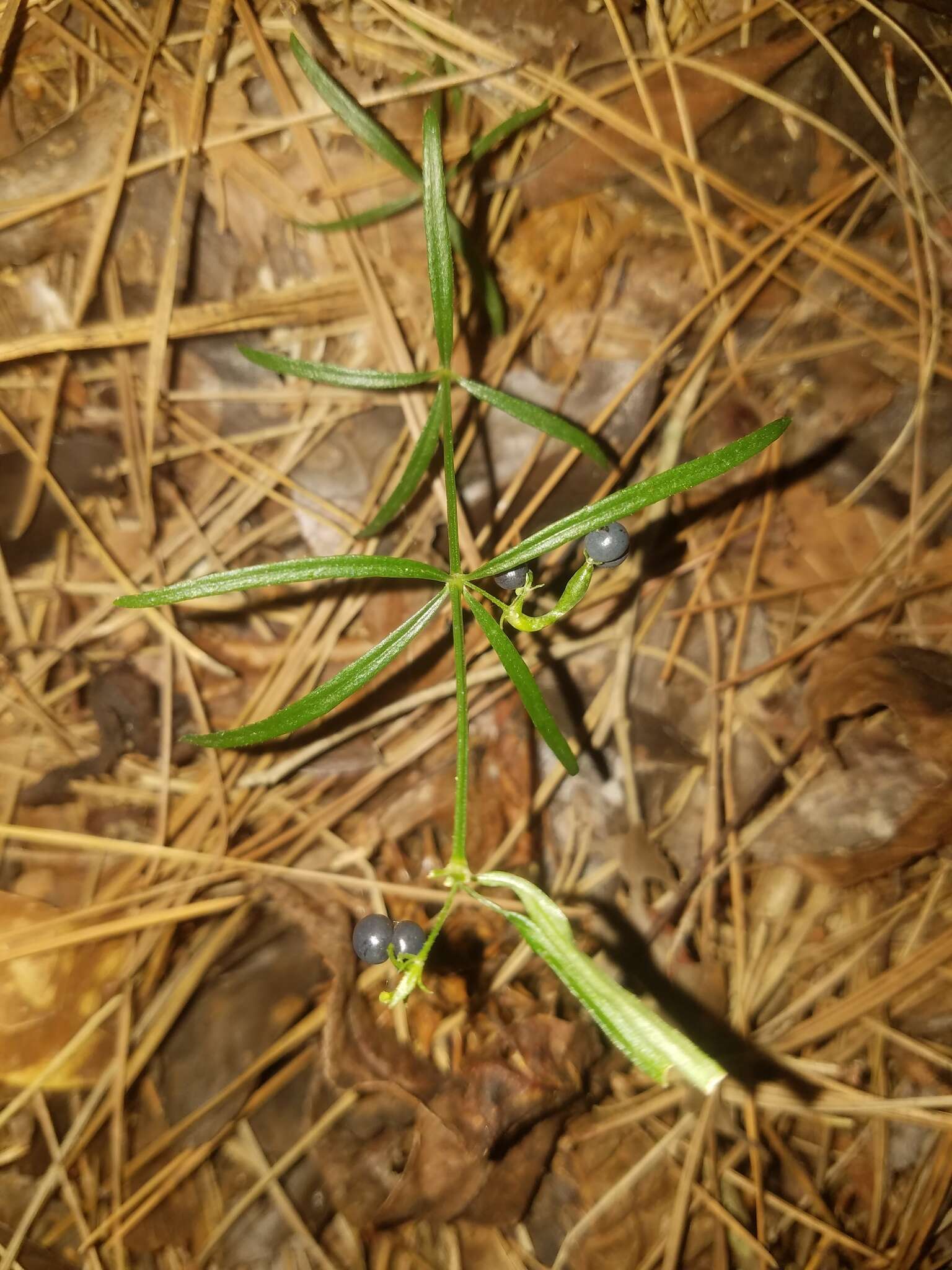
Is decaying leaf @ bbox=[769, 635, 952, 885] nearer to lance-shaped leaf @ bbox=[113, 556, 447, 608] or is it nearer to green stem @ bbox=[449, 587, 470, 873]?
green stem @ bbox=[449, 587, 470, 873]

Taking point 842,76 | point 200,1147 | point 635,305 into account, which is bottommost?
point 200,1147

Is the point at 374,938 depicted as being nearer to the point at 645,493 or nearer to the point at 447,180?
the point at 645,493

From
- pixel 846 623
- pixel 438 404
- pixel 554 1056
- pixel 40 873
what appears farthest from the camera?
pixel 846 623

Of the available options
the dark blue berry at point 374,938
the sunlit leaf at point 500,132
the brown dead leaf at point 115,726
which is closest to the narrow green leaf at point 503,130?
the sunlit leaf at point 500,132

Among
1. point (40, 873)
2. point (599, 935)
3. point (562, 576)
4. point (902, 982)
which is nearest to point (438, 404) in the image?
point (562, 576)

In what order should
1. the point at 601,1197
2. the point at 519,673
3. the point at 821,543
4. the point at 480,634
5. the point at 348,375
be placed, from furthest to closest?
1. the point at 821,543
2. the point at 480,634
3. the point at 601,1197
4. the point at 348,375
5. the point at 519,673

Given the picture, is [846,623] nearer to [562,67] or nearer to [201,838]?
[562,67]

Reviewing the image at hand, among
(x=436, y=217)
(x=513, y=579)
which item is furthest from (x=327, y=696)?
(x=436, y=217)

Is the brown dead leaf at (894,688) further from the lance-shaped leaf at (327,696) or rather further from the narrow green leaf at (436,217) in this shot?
the narrow green leaf at (436,217)
